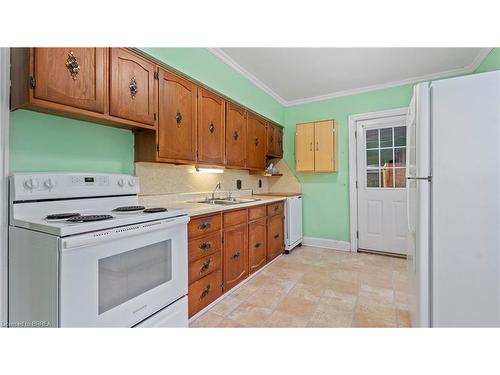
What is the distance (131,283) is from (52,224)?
48cm

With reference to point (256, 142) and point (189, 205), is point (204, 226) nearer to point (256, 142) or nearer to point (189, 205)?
point (189, 205)

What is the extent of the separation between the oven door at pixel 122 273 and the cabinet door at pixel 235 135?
130cm

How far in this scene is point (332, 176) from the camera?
373 centimetres

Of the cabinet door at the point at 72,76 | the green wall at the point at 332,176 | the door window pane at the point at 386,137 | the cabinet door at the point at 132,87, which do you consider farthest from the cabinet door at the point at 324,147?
the cabinet door at the point at 72,76

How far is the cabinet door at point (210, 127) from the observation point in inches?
88.9

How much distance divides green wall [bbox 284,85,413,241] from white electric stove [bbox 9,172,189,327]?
2.74m

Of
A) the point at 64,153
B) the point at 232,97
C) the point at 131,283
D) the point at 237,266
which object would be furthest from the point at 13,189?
the point at 232,97

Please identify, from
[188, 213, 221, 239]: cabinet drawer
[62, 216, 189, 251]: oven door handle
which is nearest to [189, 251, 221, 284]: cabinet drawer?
[188, 213, 221, 239]: cabinet drawer

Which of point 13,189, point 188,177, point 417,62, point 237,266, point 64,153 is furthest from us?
point 417,62

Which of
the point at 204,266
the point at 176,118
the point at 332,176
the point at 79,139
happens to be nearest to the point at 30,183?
the point at 79,139

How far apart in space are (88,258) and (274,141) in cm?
309

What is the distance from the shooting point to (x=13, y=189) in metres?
1.24

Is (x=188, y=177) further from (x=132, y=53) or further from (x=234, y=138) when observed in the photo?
(x=132, y=53)

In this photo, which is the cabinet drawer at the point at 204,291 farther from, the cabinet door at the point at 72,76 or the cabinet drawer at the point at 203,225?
the cabinet door at the point at 72,76
